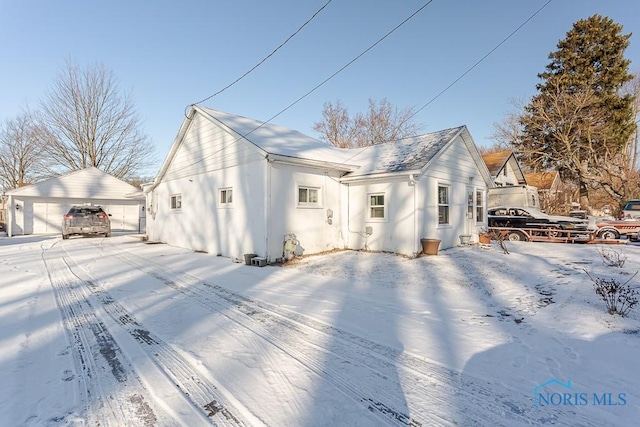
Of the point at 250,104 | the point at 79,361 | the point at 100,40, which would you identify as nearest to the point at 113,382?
the point at 79,361

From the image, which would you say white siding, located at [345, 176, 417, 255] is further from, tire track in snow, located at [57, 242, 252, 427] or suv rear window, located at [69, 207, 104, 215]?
suv rear window, located at [69, 207, 104, 215]

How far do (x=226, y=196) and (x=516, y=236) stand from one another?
12.7m

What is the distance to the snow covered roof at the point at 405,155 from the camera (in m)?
10.6

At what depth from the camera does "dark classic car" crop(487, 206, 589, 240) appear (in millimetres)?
13805

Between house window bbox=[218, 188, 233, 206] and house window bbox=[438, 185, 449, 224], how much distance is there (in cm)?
746

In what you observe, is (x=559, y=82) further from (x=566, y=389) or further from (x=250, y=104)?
(x=566, y=389)

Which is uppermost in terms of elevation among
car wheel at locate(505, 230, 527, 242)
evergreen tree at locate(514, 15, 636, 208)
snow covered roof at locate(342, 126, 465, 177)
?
evergreen tree at locate(514, 15, 636, 208)

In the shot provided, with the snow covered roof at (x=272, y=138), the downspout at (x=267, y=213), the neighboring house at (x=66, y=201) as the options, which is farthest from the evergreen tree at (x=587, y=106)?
the neighboring house at (x=66, y=201)

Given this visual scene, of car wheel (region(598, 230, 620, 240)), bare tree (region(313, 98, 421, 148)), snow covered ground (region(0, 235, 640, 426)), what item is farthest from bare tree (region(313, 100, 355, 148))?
snow covered ground (region(0, 235, 640, 426))

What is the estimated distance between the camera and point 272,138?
458 inches

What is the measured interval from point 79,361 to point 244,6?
33.8 feet

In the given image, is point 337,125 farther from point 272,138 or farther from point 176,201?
point 272,138

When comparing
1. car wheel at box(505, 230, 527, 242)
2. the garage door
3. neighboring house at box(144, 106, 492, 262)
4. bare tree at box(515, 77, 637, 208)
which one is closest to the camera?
neighboring house at box(144, 106, 492, 262)

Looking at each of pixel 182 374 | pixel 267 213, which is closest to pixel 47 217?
pixel 267 213
